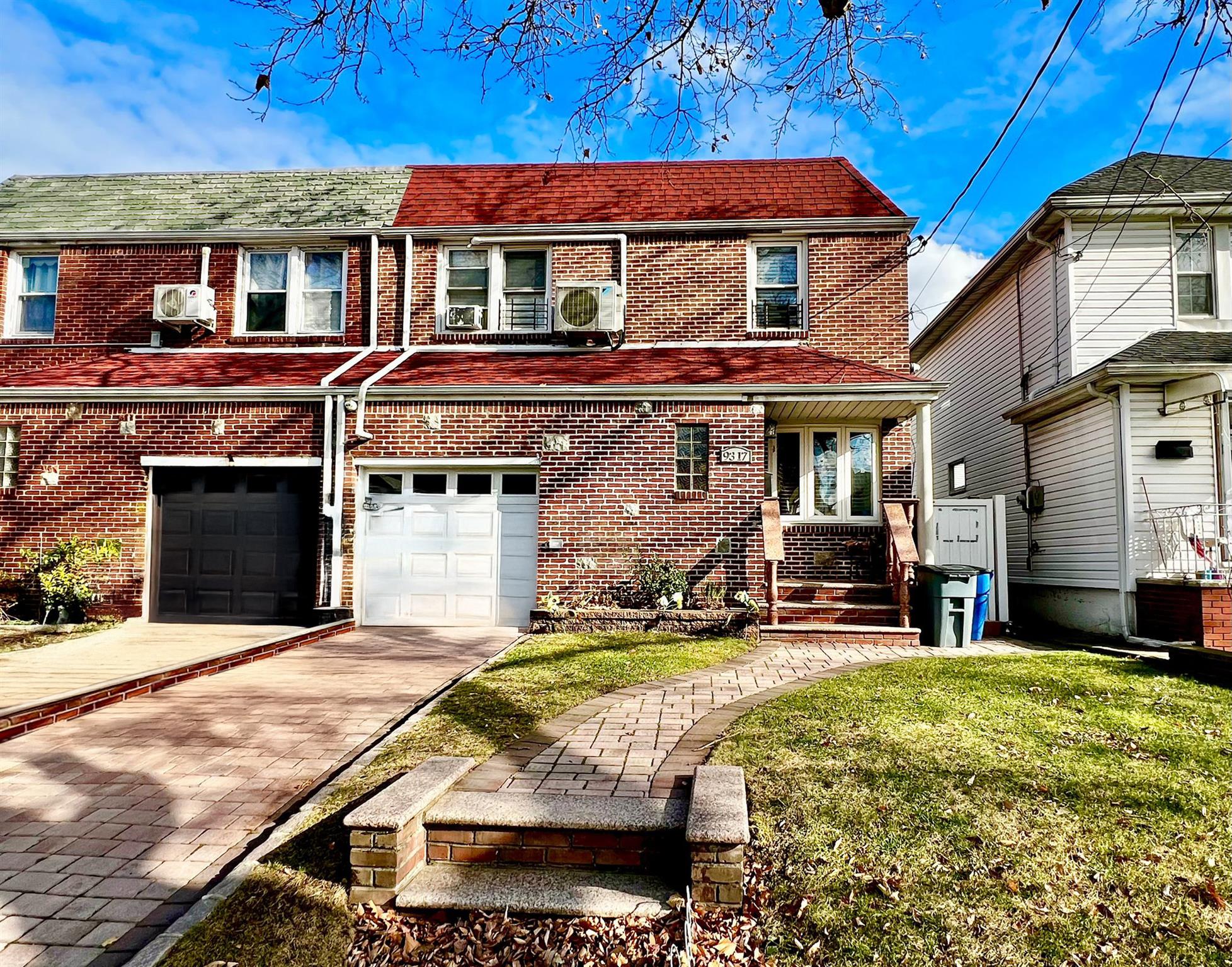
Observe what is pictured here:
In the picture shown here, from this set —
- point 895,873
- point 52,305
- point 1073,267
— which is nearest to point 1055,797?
point 895,873

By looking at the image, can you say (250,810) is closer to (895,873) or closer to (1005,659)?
(895,873)

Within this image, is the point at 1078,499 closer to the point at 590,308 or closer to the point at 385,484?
the point at 590,308

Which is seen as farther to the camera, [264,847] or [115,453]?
[115,453]

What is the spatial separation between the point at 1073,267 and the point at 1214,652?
7232mm

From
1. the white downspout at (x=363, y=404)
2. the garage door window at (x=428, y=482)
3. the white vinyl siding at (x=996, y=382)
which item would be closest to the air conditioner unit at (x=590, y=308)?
the white downspout at (x=363, y=404)

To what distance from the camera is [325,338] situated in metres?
12.4

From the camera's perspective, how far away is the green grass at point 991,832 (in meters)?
2.91

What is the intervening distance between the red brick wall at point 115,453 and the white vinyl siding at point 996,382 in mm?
11639

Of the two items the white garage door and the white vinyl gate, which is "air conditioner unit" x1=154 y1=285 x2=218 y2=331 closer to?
the white garage door

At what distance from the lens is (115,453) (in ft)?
35.6

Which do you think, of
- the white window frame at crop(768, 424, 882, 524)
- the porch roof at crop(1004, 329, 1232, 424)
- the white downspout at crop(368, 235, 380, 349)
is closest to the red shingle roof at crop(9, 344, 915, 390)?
the white downspout at crop(368, 235, 380, 349)

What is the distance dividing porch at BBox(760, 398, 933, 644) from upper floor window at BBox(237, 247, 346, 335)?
7.32 m

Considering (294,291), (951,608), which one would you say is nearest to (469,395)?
(294,291)

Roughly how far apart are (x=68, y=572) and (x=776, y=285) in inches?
433
